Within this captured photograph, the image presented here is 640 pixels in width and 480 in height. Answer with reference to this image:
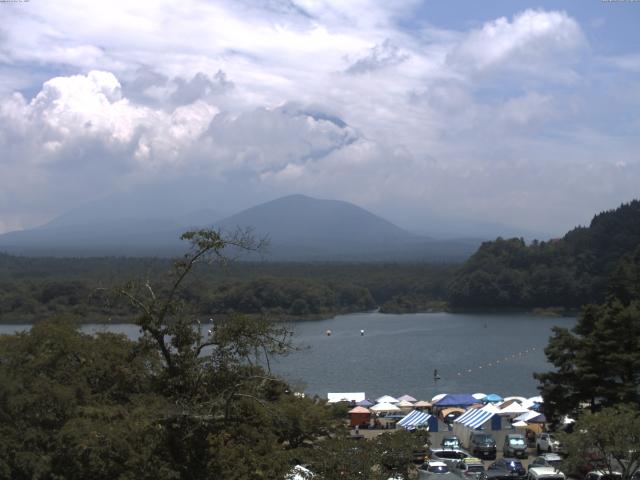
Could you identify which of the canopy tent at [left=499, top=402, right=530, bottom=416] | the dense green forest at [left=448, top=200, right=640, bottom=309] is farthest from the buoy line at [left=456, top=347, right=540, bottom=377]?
the dense green forest at [left=448, top=200, right=640, bottom=309]

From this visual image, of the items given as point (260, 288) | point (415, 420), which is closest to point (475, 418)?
point (415, 420)

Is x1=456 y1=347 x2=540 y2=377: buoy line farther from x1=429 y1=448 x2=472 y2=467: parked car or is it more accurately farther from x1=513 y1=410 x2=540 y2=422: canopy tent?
x1=429 y1=448 x2=472 y2=467: parked car

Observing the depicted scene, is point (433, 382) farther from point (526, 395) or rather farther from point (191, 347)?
point (191, 347)

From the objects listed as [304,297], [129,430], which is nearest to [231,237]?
[129,430]

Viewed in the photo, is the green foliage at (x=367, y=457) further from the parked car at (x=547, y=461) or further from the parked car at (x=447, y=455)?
the parked car at (x=447, y=455)

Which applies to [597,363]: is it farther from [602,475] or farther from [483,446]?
[602,475]

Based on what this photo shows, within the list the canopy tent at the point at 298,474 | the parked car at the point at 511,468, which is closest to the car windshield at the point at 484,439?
the parked car at the point at 511,468
